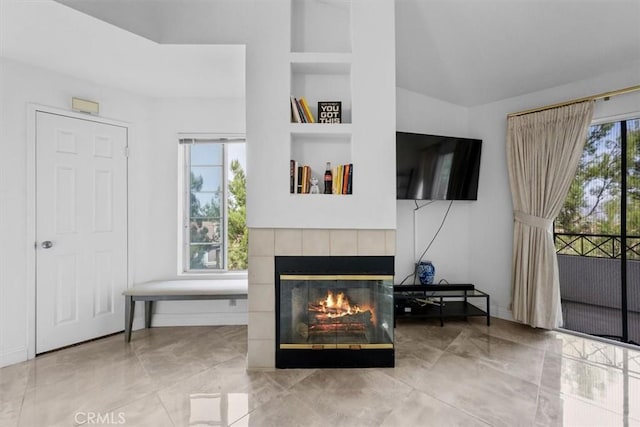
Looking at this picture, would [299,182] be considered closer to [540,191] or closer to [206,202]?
[206,202]

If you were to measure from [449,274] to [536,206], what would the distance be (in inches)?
44.6

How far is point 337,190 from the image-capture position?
225 cm

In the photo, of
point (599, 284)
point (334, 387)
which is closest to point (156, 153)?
point (334, 387)

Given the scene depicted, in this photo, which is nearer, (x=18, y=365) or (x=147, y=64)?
(x=18, y=365)

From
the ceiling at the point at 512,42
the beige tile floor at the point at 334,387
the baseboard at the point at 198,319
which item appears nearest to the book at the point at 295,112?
the ceiling at the point at 512,42

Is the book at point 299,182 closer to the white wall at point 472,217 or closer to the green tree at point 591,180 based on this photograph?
the white wall at point 472,217

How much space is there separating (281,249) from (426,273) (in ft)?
5.90

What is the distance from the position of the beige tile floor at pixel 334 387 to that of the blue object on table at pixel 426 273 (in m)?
0.67

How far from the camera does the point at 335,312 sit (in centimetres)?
223

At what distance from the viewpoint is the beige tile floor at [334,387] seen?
1666 millimetres

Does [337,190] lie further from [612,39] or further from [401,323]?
[612,39]

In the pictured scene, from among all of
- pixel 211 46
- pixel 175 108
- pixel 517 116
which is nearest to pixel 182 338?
pixel 175 108

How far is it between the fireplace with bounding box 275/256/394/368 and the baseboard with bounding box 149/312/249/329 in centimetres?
109

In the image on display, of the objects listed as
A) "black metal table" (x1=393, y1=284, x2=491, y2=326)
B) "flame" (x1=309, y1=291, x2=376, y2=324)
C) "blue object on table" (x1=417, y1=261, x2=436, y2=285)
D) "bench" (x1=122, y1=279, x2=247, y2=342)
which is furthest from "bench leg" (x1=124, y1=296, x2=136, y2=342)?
"blue object on table" (x1=417, y1=261, x2=436, y2=285)
